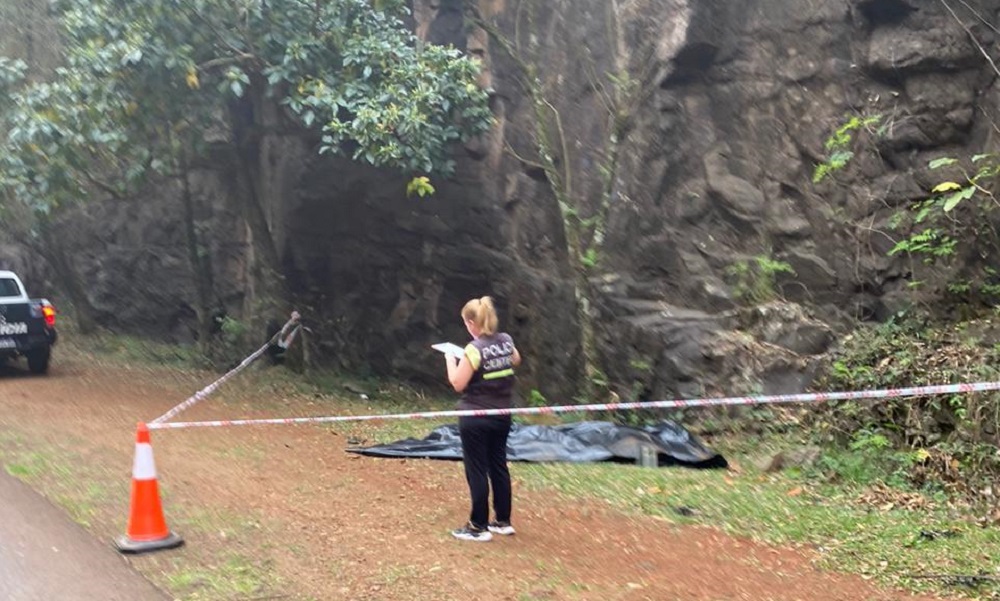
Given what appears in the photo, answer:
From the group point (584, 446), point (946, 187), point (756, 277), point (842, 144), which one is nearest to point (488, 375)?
point (584, 446)

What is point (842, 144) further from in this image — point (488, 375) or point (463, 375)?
point (463, 375)

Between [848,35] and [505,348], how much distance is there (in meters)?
6.50

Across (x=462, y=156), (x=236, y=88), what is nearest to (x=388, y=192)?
(x=462, y=156)

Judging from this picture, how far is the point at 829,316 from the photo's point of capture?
10.5 m

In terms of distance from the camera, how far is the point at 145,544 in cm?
609

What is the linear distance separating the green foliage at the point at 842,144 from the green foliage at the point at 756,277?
40.5 inches

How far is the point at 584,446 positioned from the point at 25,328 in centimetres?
929

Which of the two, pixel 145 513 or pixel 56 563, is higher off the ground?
pixel 145 513

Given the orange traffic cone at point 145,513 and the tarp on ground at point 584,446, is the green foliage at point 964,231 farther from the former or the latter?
the orange traffic cone at point 145,513

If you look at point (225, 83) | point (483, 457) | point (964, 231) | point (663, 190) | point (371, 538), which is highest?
point (225, 83)

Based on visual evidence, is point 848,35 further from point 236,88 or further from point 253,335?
point 253,335

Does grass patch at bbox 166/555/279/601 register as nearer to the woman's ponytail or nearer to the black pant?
the black pant

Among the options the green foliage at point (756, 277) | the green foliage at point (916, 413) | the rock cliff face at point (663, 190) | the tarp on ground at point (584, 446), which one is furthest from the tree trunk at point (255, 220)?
the green foliage at point (916, 413)

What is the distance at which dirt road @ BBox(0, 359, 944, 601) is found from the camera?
570cm
